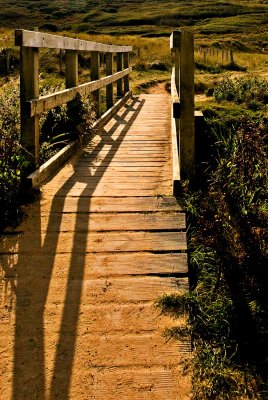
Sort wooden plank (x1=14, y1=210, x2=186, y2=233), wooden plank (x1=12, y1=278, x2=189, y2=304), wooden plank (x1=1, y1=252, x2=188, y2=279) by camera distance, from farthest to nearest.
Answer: wooden plank (x1=14, y1=210, x2=186, y2=233) → wooden plank (x1=1, y1=252, x2=188, y2=279) → wooden plank (x1=12, y1=278, x2=189, y2=304)

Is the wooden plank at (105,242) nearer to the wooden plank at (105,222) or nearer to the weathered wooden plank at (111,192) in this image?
the wooden plank at (105,222)

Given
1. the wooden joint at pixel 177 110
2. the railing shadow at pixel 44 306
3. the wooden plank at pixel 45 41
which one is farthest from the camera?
the wooden joint at pixel 177 110

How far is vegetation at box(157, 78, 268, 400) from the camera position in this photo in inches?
95.7

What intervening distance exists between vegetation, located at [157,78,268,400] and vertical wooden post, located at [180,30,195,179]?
0.34m

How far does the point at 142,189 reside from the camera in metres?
4.91

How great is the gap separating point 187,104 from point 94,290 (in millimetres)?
2468

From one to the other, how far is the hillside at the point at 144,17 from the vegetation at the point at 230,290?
46.7 metres

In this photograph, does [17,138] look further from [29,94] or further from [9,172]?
[9,172]

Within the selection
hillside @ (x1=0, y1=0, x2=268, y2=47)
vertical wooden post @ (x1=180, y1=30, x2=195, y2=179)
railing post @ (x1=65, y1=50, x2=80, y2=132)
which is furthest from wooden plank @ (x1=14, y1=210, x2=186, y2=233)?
hillside @ (x1=0, y1=0, x2=268, y2=47)

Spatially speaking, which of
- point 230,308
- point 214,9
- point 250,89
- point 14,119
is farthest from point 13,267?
point 214,9

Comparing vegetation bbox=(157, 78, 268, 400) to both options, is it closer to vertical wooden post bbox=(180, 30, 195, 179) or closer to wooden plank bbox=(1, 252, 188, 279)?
wooden plank bbox=(1, 252, 188, 279)

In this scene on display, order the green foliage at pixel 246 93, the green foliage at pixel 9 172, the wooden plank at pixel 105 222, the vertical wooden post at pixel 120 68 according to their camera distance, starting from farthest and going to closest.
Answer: the vertical wooden post at pixel 120 68 < the green foliage at pixel 246 93 < the green foliage at pixel 9 172 < the wooden plank at pixel 105 222

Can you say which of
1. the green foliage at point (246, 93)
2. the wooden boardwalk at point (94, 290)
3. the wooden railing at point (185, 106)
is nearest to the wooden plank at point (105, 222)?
the wooden boardwalk at point (94, 290)

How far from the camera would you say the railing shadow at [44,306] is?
93.2 inches
